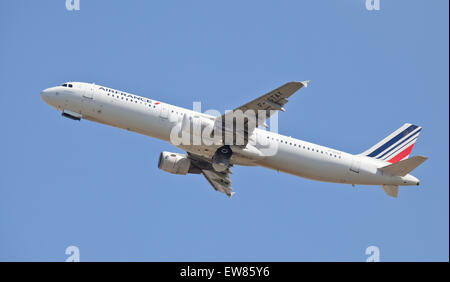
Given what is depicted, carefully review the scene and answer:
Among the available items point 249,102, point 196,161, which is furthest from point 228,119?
point 196,161

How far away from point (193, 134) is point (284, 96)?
6.65 meters

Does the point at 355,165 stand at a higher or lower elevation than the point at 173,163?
lower

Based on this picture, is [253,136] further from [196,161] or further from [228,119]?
[196,161]

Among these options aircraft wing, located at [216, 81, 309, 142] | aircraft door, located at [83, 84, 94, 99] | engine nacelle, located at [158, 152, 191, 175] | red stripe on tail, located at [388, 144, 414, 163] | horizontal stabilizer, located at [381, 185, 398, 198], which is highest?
aircraft door, located at [83, 84, 94, 99]

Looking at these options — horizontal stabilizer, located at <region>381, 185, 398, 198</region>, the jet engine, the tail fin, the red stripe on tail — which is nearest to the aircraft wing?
the jet engine

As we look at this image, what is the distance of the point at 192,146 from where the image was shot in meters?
44.4

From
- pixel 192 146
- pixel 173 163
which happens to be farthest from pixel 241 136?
pixel 173 163

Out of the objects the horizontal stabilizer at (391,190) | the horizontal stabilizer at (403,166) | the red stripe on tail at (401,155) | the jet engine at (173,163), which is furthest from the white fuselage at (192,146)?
the jet engine at (173,163)

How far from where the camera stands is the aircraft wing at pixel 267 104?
41.1m

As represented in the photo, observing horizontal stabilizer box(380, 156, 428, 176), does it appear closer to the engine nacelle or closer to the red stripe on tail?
the red stripe on tail

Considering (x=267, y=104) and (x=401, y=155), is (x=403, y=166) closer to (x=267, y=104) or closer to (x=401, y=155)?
(x=401, y=155)

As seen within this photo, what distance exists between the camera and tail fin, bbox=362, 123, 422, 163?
48.8 m

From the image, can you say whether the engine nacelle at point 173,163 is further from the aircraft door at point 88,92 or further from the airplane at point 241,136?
the aircraft door at point 88,92

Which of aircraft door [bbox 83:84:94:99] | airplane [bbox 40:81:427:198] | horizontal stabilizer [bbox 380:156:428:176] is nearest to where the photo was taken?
airplane [bbox 40:81:427:198]
